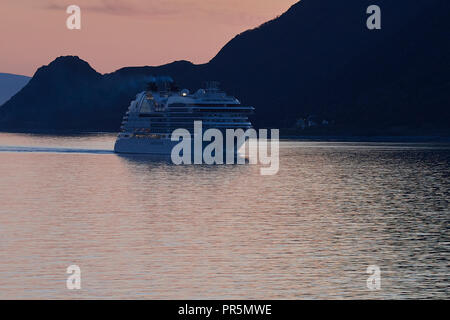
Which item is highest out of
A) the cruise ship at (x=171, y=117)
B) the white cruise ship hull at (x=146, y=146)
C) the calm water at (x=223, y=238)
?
the cruise ship at (x=171, y=117)

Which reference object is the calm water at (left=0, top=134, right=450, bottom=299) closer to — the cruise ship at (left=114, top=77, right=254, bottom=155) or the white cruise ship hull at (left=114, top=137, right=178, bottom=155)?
the cruise ship at (left=114, top=77, right=254, bottom=155)

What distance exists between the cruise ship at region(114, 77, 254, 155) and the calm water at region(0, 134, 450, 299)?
174 ft

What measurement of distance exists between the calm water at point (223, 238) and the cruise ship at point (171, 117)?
53.1 meters

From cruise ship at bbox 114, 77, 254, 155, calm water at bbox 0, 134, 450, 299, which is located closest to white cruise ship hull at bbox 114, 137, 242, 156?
cruise ship at bbox 114, 77, 254, 155

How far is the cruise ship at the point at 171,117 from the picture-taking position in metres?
134

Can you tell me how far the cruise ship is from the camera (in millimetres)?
134250

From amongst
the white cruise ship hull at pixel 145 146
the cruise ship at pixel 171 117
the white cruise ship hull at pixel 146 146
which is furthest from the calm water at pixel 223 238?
the white cruise ship hull at pixel 145 146

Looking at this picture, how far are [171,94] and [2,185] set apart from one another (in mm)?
72785

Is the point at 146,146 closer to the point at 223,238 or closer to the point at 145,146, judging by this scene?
the point at 145,146

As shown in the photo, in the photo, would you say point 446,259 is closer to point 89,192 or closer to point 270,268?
point 270,268

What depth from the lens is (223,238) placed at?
4262cm

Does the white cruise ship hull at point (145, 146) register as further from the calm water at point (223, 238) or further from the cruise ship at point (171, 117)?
the calm water at point (223, 238)
